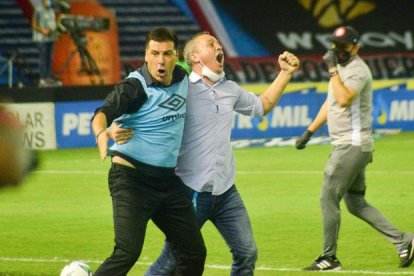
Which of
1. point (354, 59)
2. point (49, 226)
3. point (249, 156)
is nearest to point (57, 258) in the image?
point (49, 226)

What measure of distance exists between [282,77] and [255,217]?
5.35m

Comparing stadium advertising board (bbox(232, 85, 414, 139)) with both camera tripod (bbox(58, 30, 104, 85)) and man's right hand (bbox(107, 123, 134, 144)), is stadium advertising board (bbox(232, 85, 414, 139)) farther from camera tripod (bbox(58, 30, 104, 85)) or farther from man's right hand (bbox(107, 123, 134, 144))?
man's right hand (bbox(107, 123, 134, 144))

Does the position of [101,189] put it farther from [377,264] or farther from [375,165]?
[377,264]

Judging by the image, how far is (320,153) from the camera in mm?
18766

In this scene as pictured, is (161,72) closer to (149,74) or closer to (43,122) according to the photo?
(149,74)

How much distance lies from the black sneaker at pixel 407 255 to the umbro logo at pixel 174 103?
3.19 metres

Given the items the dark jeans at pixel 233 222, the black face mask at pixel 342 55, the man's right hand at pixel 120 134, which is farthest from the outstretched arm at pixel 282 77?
the black face mask at pixel 342 55

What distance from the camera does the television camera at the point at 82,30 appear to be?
2359 centimetres

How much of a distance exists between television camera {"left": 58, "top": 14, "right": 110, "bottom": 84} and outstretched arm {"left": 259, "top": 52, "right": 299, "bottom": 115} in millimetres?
17247

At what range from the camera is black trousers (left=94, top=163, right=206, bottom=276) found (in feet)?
18.4

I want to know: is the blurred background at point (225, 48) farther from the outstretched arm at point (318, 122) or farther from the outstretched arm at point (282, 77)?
the outstretched arm at point (282, 77)

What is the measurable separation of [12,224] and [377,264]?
4.78m

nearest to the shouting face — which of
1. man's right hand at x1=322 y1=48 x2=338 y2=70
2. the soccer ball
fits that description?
the soccer ball

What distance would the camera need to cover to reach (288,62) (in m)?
6.36
